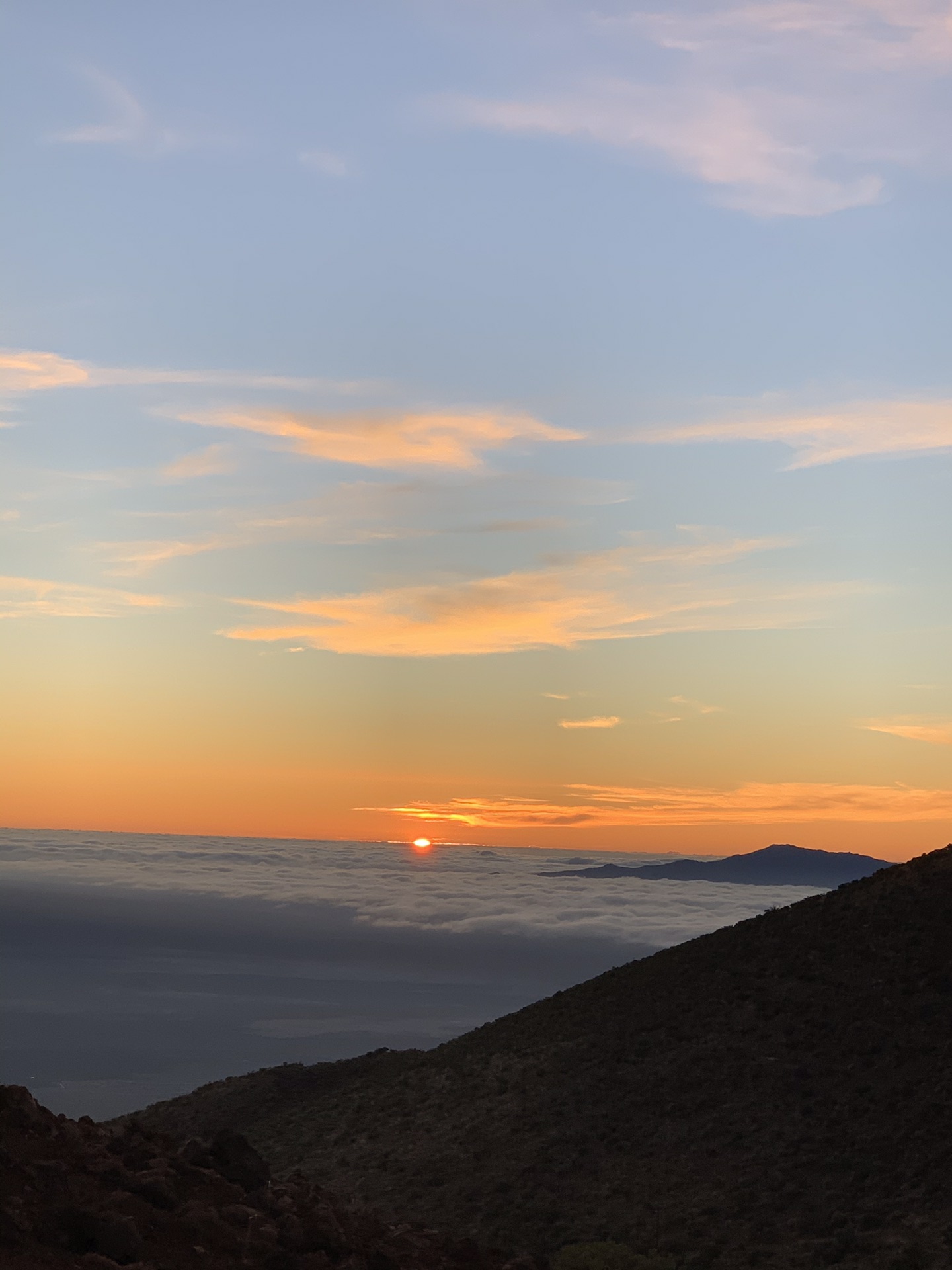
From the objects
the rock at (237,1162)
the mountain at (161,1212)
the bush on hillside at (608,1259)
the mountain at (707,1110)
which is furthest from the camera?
the mountain at (707,1110)

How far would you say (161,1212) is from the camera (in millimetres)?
20812

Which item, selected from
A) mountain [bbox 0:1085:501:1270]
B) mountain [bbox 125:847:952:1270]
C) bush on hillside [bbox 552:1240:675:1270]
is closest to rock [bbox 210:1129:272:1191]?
mountain [bbox 0:1085:501:1270]

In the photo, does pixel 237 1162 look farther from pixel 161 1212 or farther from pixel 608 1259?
pixel 608 1259

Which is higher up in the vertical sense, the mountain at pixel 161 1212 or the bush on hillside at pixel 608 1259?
the mountain at pixel 161 1212

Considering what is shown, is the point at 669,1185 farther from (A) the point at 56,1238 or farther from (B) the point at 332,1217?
(A) the point at 56,1238

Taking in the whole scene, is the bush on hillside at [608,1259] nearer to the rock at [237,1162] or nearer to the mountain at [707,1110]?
the mountain at [707,1110]

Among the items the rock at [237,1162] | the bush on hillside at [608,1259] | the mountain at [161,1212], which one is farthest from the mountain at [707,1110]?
the rock at [237,1162]

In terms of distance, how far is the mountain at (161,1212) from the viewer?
18.5 meters

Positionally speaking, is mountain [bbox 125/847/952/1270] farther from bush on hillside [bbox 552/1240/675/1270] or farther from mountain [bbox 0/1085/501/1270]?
mountain [bbox 0/1085/501/1270]

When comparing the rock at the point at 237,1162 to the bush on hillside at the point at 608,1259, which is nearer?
the rock at the point at 237,1162

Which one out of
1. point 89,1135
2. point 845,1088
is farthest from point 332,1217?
point 845,1088

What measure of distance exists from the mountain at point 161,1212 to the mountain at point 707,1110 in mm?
12858

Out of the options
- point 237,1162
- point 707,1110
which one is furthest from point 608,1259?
point 237,1162

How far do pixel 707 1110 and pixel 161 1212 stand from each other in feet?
92.5
